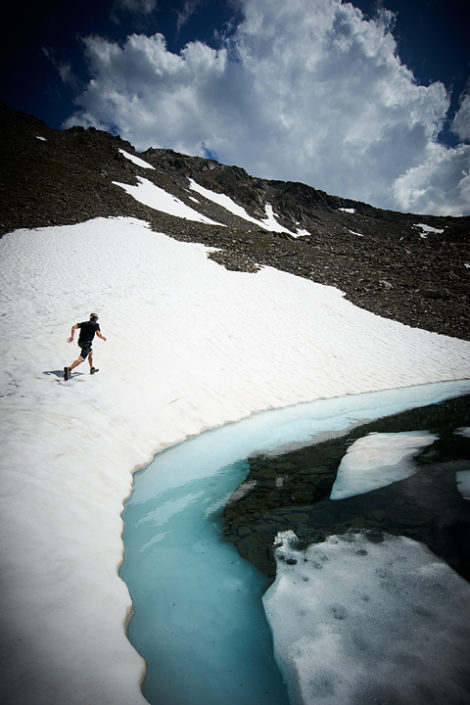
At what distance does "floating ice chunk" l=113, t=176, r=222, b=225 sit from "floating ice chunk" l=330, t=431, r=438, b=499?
37.8 m

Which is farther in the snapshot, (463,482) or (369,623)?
(463,482)

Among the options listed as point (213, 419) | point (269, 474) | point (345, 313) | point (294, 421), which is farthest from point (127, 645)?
point (345, 313)

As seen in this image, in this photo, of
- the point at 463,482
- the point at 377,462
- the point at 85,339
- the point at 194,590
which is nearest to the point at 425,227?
the point at 377,462

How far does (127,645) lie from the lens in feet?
8.34

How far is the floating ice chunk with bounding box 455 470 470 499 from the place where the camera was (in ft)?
13.7

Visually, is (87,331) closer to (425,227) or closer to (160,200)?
(160,200)

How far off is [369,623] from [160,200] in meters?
48.5

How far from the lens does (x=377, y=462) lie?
529 centimetres

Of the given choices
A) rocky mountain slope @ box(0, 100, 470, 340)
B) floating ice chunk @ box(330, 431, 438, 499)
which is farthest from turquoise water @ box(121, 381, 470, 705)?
rocky mountain slope @ box(0, 100, 470, 340)

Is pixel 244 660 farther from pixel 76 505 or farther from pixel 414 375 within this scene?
pixel 414 375

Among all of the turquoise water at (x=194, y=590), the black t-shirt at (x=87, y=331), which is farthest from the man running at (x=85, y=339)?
the turquoise water at (x=194, y=590)

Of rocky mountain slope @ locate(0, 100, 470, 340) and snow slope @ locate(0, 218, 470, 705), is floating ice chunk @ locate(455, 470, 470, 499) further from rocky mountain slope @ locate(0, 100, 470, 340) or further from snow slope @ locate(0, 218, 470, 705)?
rocky mountain slope @ locate(0, 100, 470, 340)

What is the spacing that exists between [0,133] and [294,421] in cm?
5806

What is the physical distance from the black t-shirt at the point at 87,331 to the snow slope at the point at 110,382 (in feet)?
3.42
